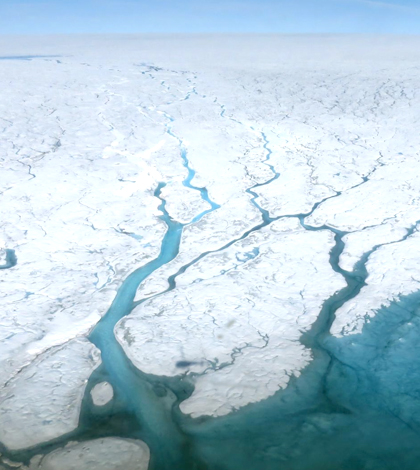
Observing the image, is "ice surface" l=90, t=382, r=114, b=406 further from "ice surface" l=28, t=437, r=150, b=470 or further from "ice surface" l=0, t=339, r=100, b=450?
"ice surface" l=28, t=437, r=150, b=470

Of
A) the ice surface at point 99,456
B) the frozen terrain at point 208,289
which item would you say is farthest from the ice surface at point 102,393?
the ice surface at point 99,456

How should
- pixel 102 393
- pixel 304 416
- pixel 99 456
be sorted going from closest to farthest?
pixel 99 456 → pixel 304 416 → pixel 102 393

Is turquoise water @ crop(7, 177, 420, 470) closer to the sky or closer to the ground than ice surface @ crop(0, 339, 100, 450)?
closer to the ground

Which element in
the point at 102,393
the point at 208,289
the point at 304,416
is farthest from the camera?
the point at 208,289

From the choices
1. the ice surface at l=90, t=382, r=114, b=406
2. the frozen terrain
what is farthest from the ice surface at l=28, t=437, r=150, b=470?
the ice surface at l=90, t=382, r=114, b=406

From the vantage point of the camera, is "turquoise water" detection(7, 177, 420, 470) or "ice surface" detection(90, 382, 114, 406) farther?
"ice surface" detection(90, 382, 114, 406)

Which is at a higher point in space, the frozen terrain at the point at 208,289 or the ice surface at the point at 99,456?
the frozen terrain at the point at 208,289

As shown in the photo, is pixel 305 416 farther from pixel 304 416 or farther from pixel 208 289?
pixel 208 289

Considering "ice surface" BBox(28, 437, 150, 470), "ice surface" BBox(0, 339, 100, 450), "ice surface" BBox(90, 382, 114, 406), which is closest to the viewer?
"ice surface" BBox(28, 437, 150, 470)

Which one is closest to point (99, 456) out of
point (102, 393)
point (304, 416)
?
point (102, 393)

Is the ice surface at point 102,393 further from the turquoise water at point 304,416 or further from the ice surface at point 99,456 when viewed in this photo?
the ice surface at point 99,456
